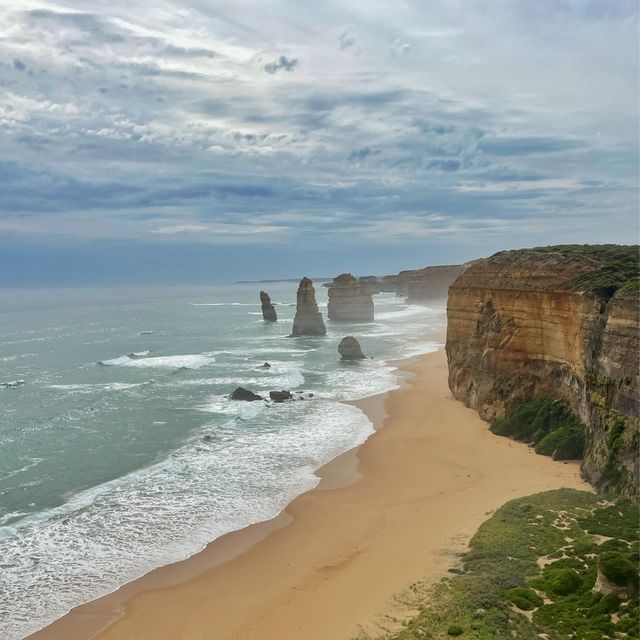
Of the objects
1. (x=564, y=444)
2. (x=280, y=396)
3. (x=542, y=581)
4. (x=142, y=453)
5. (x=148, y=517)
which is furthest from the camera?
(x=280, y=396)

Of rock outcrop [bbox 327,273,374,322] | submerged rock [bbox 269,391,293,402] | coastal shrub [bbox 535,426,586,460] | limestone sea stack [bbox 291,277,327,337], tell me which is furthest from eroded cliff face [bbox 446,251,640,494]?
rock outcrop [bbox 327,273,374,322]

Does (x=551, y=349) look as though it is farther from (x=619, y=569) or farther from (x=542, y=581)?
(x=619, y=569)

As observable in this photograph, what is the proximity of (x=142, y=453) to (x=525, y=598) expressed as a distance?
72.6 feet

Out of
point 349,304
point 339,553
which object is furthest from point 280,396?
point 349,304

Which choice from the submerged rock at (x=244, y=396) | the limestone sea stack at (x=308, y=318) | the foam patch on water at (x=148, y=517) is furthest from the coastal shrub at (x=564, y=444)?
the limestone sea stack at (x=308, y=318)

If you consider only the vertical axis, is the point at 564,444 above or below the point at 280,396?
above

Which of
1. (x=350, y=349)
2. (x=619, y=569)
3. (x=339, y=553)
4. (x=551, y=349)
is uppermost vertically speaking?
(x=551, y=349)

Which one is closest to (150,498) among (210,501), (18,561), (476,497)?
(210,501)

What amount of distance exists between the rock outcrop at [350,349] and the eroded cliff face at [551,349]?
20.6 m

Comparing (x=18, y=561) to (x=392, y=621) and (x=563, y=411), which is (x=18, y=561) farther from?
(x=563, y=411)

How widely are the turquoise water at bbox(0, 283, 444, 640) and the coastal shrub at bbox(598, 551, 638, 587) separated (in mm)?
12818

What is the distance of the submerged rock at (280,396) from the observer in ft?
140

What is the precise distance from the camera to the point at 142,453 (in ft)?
101

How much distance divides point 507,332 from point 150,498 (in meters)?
19.9
